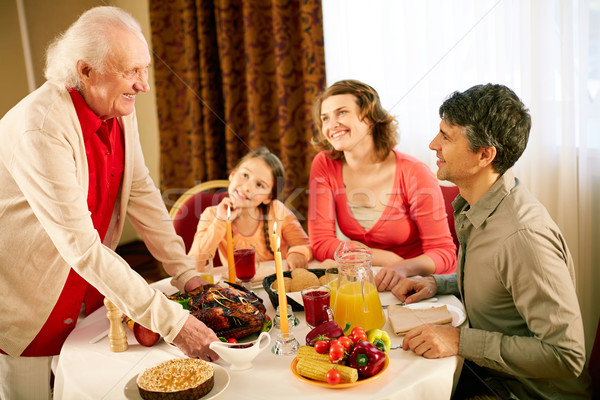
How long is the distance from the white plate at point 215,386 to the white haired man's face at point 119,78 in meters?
0.74

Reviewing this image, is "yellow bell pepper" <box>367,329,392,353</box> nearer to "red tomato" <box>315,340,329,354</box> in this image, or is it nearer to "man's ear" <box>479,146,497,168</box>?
"red tomato" <box>315,340,329,354</box>

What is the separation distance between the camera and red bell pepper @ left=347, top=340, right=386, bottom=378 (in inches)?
39.1

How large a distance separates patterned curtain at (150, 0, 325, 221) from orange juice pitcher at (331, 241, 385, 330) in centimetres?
206

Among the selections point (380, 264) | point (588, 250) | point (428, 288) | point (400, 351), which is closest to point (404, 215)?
point (380, 264)

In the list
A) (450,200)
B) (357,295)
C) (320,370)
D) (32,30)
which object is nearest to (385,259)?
(450,200)

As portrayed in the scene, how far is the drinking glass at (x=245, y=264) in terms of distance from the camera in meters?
1.49

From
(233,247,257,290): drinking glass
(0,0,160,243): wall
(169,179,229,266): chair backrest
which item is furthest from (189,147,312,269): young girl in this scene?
(0,0,160,243): wall

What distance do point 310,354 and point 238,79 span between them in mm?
2692

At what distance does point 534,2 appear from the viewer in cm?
219

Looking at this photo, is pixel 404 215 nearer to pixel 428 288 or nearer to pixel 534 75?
pixel 428 288

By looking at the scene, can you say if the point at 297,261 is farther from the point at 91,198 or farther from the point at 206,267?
the point at 91,198

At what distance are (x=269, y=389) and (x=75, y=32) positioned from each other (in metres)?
1.04

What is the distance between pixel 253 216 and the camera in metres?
2.28

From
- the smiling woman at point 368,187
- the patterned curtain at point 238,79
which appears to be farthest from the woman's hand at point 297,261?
the patterned curtain at point 238,79
